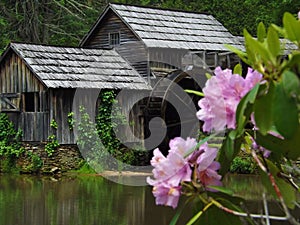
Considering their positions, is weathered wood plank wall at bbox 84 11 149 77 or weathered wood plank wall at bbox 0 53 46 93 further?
weathered wood plank wall at bbox 84 11 149 77

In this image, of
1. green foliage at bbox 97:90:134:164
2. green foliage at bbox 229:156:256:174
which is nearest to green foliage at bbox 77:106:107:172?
green foliage at bbox 97:90:134:164

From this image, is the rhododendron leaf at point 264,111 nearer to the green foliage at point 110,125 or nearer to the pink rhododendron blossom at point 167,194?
the pink rhododendron blossom at point 167,194

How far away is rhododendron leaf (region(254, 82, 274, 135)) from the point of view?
1.23 meters

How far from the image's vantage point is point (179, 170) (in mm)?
1405

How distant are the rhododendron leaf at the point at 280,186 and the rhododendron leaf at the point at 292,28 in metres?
0.31

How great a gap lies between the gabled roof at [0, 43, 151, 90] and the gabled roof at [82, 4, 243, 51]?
105cm

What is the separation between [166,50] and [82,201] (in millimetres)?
8035

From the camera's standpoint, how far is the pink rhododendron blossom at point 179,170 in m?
1.39

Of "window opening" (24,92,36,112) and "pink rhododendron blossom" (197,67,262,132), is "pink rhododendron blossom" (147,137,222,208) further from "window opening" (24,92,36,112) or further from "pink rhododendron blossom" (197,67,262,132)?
"window opening" (24,92,36,112)

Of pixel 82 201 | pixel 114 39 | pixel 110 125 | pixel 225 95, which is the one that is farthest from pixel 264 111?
pixel 114 39

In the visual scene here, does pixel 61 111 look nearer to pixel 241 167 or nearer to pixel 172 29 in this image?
pixel 172 29

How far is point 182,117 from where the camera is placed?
67.5 ft

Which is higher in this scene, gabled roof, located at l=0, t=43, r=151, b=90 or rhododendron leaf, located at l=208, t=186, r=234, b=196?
gabled roof, located at l=0, t=43, r=151, b=90

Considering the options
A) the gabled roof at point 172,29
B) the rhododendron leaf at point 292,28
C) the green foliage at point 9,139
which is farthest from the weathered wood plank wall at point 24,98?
the rhododendron leaf at point 292,28
